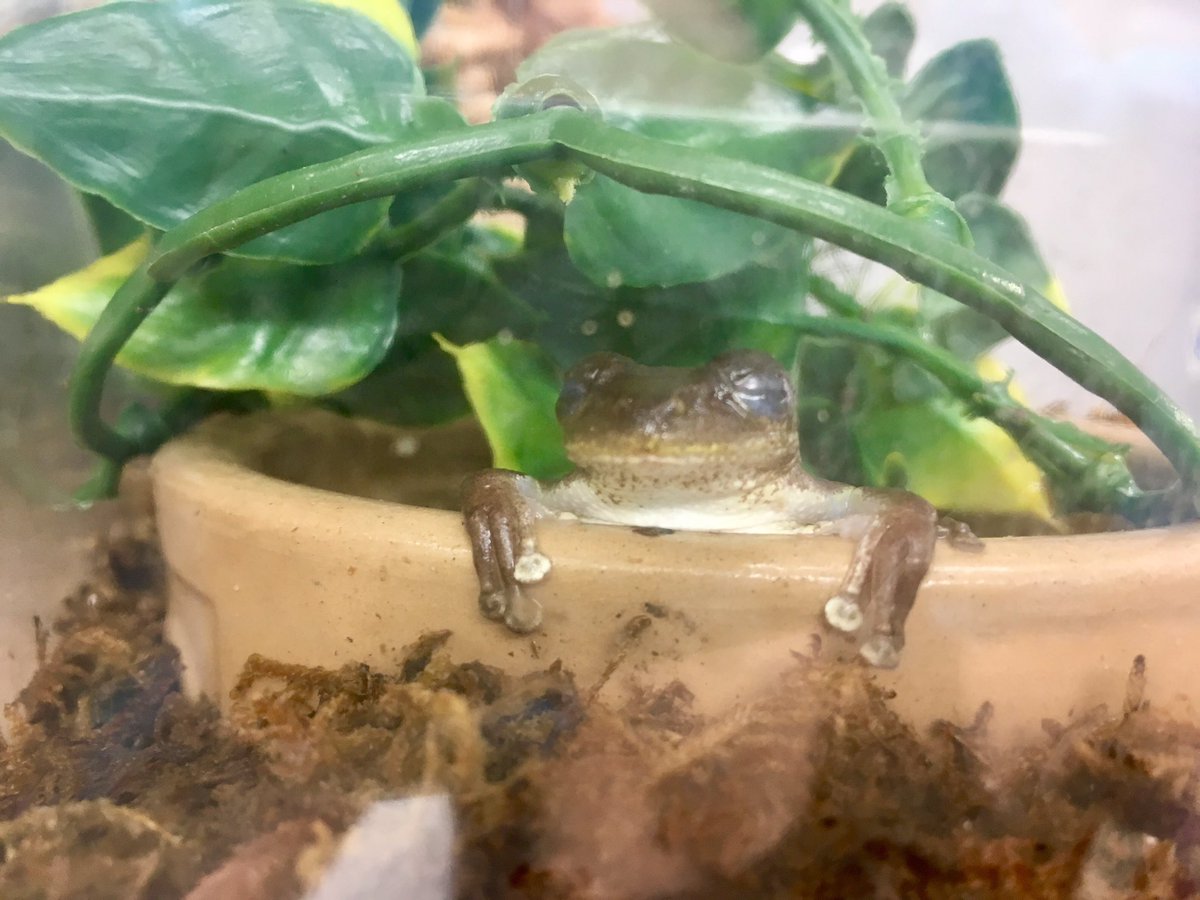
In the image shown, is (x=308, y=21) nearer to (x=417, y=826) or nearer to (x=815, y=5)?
(x=815, y=5)

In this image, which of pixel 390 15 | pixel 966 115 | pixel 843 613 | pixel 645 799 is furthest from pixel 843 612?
pixel 390 15

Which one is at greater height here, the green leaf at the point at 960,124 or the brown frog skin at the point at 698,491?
the green leaf at the point at 960,124

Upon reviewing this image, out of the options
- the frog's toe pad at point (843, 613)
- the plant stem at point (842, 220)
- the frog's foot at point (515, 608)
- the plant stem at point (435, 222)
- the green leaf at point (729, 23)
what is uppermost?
the green leaf at point (729, 23)

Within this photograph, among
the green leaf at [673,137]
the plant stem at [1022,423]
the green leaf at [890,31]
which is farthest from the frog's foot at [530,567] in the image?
the green leaf at [890,31]

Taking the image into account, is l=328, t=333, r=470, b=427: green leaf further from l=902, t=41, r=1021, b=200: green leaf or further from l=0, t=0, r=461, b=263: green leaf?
l=902, t=41, r=1021, b=200: green leaf

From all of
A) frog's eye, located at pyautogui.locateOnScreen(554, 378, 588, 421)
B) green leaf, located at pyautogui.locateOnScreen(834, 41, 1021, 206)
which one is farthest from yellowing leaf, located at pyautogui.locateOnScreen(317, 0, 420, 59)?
green leaf, located at pyautogui.locateOnScreen(834, 41, 1021, 206)

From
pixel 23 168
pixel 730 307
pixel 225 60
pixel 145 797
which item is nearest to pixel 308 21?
pixel 225 60

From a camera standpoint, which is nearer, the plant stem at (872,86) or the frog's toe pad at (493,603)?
the frog's toe pad at (493,603)

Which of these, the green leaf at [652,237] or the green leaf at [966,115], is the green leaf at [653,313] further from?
the green leaf at [966,115]
